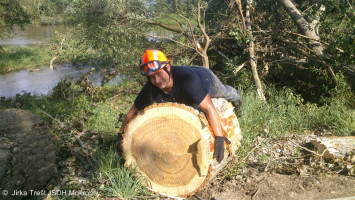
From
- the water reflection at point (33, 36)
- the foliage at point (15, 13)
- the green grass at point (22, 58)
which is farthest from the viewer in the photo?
the water reflection at point (33, 36)

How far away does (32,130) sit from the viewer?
2.84m

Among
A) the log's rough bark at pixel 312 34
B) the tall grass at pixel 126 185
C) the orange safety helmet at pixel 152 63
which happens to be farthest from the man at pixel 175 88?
the log's rough bark at pixel 312 34

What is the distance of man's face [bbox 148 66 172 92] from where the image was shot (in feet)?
9.59

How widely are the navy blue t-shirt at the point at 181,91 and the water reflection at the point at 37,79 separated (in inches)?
323

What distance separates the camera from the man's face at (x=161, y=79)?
2.92m

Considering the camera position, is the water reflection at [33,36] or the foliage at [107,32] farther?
Answer: the water reflection at [33,36]

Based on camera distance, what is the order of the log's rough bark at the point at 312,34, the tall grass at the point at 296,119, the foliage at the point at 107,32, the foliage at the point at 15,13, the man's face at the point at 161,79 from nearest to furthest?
the man's face at the point at 161,79 → the tall grass at the point at 296,119 → the log's rough bark at the point at 312,34 → the foliage at the point at 107,32 → the foliage at the point at 15,13

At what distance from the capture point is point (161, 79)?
2.96 m

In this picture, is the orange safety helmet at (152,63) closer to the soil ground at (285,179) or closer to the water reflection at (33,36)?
the soil ground at (285,179)

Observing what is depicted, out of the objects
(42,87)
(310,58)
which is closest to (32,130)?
(310,58)

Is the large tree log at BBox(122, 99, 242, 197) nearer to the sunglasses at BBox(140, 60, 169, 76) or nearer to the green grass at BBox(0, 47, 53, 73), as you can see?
the sunglasses at BBox(140, 60, 169, 76)

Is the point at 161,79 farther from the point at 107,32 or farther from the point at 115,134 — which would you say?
the point at 107,32

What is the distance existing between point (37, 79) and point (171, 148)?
Answer: 13216mm

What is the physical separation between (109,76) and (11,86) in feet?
23.2
